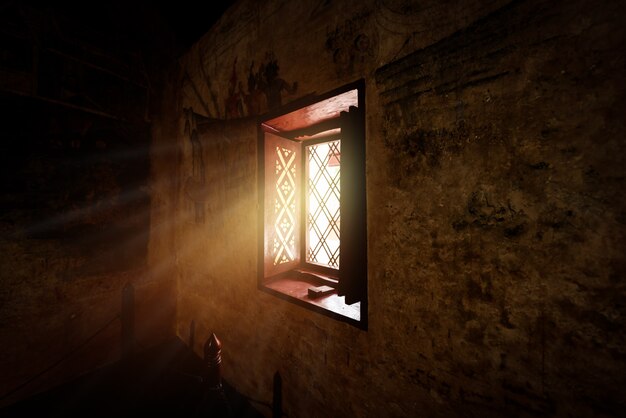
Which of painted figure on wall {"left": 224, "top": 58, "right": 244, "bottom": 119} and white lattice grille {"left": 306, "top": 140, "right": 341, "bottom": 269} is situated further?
painted figure on wall {"left": 224, "top": 58, "right": 244, "bottom": 119}

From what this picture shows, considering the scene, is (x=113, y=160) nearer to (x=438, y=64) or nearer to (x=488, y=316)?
(x=438, y=64)

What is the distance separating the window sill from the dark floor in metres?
1.13

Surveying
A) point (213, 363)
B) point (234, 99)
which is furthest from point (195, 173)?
point (213, 363)

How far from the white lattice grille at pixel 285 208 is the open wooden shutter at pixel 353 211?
1191mm

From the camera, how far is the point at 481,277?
1415 mm

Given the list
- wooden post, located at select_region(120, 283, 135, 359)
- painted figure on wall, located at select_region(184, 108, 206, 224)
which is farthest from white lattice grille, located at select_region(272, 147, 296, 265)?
wooden post, located at select_region(120, 283, 135, 359)

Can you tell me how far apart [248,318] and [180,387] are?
1450mm

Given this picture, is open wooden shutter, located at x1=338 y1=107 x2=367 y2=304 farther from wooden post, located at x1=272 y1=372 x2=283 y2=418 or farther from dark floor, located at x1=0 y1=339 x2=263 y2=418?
dark floor, located at x1=0 y1=339 x2=263 y2=418

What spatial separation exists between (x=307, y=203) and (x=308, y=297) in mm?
1190

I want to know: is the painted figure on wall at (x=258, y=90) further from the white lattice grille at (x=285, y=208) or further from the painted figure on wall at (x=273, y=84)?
the white lattice grille at (x=285, y=208)

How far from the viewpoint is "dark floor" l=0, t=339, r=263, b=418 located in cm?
285

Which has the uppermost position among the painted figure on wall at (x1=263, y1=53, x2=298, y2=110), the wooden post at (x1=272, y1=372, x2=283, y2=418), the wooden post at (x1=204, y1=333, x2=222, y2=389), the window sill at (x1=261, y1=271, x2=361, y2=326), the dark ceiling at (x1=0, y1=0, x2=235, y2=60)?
the dark ceiling at (x1=0, y1=0, x2=235, y2=60)

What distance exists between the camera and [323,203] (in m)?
2.97

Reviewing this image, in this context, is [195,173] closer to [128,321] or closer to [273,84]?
[273,84]
